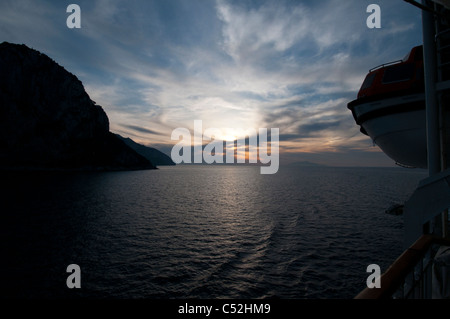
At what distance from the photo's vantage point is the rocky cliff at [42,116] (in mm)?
97375

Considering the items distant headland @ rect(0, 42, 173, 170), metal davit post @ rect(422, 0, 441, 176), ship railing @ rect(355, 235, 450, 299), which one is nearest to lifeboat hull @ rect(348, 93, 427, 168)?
metal davit post @ rect(422, 0, 441, 176)

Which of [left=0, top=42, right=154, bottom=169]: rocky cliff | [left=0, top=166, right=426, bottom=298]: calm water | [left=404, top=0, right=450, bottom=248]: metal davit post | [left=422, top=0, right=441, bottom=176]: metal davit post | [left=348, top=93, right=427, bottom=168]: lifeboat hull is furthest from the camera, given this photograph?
[left=0, top=42, right=154, bottom=169]: rocky cliff

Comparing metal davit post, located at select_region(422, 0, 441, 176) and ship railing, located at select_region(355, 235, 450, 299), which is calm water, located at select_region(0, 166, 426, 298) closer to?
metal davit post, located at select_region(422, 0, 441, 176)

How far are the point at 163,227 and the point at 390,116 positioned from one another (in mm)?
21477

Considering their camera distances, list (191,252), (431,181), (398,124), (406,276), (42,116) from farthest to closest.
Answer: (42,116) < (191,252) < (398,124) < (431,181) < (406,276)

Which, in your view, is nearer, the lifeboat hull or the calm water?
the lifeboat hull

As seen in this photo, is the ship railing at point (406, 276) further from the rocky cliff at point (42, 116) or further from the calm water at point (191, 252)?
the rocky cliff at point (42, 116)

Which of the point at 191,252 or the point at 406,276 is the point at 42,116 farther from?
the point at 406,276

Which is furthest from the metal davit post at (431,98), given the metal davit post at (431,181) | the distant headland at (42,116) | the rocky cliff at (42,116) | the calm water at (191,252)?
the rocky cliff at (42,116)

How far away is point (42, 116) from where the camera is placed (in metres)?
109

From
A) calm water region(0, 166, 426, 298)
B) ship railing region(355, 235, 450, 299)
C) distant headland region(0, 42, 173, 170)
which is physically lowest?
calm water region(0, 166, 426, 298)

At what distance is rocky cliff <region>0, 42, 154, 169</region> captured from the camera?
319ft

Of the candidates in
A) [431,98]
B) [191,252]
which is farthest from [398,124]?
[191,252]

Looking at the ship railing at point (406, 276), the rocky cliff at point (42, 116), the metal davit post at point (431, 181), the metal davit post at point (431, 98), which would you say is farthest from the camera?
the rocky cliff at point (42, 116)
